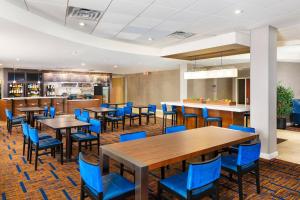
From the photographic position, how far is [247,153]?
2.63 metres

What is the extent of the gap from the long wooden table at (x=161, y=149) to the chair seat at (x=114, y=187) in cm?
19

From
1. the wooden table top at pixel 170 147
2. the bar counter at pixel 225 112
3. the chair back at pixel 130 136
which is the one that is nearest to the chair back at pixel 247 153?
the wooden table top at pixel 170 147

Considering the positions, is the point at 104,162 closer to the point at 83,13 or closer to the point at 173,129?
the point at 173,129

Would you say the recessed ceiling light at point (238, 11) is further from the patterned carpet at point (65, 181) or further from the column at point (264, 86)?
the patterned carpet at point (65, 181)

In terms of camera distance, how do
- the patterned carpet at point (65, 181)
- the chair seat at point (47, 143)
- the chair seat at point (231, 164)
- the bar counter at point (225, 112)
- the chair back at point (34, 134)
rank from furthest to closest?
the bar counter at point (225, 112) → the chair seat at point (47, 143) → the chair back at point (34, 134) → the patterned carpet at point (65, 181) → the chair seat at point (231, 164)

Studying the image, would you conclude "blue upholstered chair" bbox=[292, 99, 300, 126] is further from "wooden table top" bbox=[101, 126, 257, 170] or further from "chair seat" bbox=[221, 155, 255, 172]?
"chair seat" bbox=[221, 155, 255, 172]

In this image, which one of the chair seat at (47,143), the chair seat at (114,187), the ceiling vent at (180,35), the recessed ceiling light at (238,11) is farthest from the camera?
the ceiling vent at (180,35)

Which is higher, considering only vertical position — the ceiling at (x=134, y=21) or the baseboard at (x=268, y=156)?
the ceiling at (x=134, y=21)

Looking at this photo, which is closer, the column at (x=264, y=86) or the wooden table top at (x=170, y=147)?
the wooden table top at (x=170, y=147)

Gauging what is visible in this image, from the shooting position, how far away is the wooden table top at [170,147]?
2.17 m

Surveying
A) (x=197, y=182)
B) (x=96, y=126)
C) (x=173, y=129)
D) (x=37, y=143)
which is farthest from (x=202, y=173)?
(x=37, y=143)

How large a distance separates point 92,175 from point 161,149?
88 cm

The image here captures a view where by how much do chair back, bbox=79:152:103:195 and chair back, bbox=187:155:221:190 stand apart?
83 centimetres

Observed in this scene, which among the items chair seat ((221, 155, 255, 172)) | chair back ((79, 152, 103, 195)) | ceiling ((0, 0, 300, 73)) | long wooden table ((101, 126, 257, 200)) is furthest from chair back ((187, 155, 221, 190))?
ceiling ((0, 0, 300, 73))
